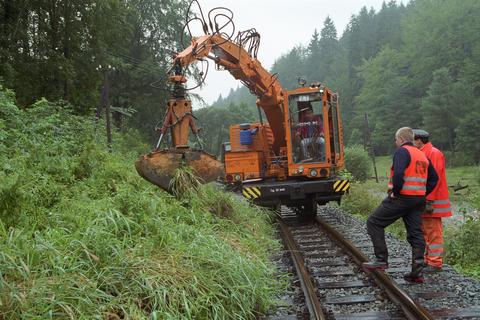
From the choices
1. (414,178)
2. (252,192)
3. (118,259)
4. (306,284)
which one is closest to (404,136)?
(414,178)

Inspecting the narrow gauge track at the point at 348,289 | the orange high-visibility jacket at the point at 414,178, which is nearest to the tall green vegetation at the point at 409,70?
the narrow gauge track at the point at 348,289

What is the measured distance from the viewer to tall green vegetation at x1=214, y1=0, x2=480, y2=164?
52.1 m

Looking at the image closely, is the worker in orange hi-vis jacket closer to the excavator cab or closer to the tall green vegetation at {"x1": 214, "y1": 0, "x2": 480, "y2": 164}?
the excavator cab

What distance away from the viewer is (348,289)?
17.6 ft

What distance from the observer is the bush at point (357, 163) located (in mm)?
28031

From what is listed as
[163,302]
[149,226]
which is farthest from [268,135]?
[163,302]

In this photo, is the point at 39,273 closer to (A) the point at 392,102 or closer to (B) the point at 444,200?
(B) the point at 444,200

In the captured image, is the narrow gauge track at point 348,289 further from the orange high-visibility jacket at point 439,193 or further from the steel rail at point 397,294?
the orange high-visibility jacket at point 439,193

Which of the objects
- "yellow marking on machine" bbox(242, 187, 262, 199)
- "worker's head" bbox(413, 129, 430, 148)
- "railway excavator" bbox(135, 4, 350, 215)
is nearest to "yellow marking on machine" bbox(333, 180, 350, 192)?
"railway excavator" bbox(135, 4, 350, 215)

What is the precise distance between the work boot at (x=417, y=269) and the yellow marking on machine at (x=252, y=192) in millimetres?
5292

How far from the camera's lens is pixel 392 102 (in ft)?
218

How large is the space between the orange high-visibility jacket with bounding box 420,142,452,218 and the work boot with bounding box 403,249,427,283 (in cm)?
84

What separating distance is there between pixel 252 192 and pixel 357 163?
19.0m

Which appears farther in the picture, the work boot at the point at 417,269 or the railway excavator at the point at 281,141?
the railway excavator at the point at 281,141
